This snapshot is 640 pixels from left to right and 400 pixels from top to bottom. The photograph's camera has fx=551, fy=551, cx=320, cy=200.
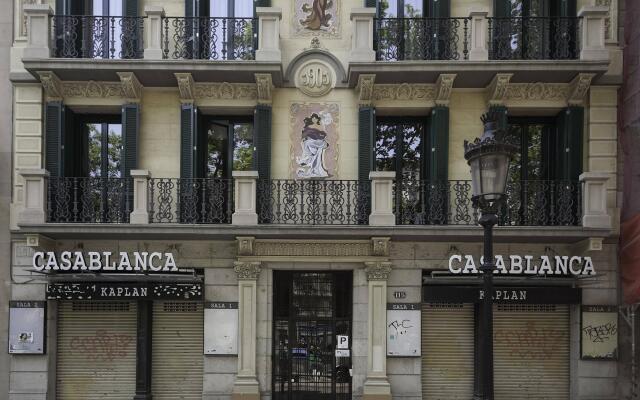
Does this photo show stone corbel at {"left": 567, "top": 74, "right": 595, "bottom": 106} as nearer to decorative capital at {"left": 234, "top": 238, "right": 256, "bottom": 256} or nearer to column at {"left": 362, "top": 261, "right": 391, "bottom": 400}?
column at {"left": 362, "top": 261, "right": 391, "bottom": 400}

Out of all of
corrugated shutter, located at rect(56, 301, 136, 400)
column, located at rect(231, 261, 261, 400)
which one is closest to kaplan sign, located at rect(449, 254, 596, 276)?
column, located at rect(231, 261, 261, 400)

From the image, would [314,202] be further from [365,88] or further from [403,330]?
[403,330]

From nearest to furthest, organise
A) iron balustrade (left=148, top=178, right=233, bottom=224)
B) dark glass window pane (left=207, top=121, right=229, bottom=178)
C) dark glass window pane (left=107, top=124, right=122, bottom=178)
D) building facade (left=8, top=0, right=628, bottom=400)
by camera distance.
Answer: building facade (left=8, top=0, right=628, bottom=400), iron balustrade (left=148, top=178, right=233, bottom=224), dark glass window pane (left=107, top=124, right=122, bottom=178), dark glass window pane (left=207, top=121, right=229, bottom=178)

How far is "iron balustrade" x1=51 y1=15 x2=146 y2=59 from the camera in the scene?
12.5m

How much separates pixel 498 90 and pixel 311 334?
7.02m

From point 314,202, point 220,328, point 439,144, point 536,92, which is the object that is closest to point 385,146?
point 439,144

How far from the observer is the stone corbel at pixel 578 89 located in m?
12.1

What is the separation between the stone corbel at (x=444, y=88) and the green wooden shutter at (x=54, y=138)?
28.1 feet

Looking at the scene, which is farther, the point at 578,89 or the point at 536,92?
the point at 536,92

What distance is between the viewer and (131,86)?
484 inches

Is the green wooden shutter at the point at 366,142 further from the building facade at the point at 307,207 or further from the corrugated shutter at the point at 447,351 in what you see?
the corrugated shutter at the point at 447,351

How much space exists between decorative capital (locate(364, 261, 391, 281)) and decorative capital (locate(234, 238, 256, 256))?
2612mm

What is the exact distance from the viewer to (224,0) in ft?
43.3

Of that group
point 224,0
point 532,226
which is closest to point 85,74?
point 224,0
